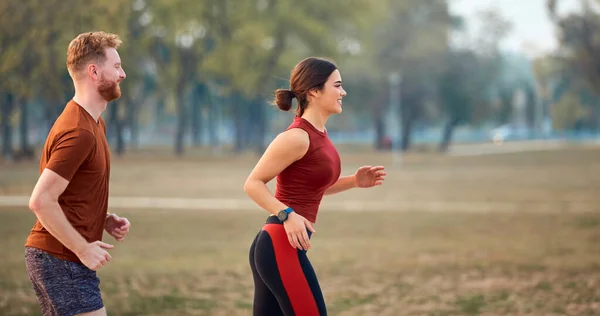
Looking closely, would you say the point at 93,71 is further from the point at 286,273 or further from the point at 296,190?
the point at 286,273

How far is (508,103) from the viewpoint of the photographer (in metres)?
98.8

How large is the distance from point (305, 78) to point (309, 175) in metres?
0.49

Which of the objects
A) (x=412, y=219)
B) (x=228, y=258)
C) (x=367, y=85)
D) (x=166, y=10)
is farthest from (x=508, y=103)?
(x=228, y=258)

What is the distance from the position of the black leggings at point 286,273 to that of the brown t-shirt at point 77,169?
0.81m

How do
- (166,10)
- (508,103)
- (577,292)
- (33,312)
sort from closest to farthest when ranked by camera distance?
(33,312) < (577,292) < (166,10) < (508,103)

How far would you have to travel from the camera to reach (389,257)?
13.4 metres

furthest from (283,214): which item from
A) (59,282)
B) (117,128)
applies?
(117,128)

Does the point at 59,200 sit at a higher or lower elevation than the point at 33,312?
higher

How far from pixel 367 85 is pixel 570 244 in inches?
2527

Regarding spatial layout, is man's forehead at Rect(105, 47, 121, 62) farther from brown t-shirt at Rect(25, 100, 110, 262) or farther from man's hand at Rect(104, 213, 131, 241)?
man's hand at Rect(104, 213, 131, 241)

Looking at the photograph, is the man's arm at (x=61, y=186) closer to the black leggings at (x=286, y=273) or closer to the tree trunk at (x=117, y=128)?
the black leggings at (x=286, y=273)

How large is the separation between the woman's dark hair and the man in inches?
33.3

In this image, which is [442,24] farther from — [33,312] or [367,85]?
[33,312]

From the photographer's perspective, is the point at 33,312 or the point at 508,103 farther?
the point at 508,103
